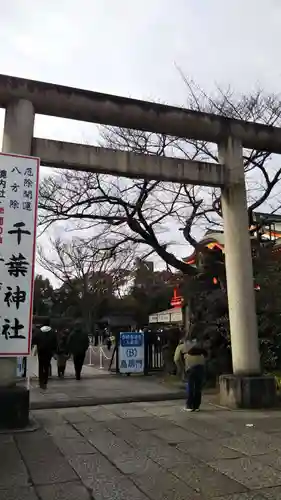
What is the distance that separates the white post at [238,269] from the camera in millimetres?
8719

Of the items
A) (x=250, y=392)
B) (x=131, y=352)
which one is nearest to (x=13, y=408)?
(x=250, y=392)

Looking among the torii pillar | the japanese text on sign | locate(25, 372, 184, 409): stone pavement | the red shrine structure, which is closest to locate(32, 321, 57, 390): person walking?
locate(25, 372, 184, 409): stone pavement

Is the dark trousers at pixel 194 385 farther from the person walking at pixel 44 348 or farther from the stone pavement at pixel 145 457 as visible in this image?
the person walking at pixel 44 348

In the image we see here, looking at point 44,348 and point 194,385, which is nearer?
point 194,385

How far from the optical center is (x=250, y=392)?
8.44 m

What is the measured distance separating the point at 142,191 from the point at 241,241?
6.33 metres

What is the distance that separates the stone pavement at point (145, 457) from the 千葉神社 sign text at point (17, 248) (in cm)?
145

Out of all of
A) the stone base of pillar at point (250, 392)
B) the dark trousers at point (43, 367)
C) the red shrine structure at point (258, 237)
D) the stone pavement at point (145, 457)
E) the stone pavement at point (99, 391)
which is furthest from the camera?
the red shrine structure at point (258, 237)

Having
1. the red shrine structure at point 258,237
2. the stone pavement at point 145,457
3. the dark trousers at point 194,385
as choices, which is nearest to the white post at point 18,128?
the stone pavement at point 145,457

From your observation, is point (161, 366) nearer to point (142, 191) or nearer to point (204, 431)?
point (142, 191)

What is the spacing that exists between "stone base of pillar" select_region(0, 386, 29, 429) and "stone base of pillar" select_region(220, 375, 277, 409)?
152 inches

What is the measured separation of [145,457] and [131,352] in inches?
360

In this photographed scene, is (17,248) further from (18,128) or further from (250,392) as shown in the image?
(250,392)

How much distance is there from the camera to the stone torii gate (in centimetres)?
778
